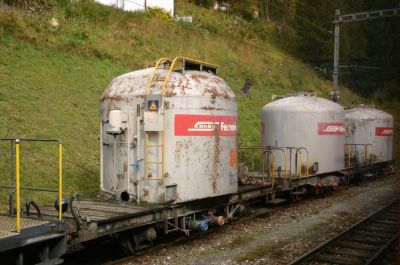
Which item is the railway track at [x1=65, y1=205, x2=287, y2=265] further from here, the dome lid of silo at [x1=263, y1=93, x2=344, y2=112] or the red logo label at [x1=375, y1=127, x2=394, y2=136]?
the red logo label at [x1=375, y1=127, x2=394, y2=136]

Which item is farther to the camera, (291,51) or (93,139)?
(291,51)

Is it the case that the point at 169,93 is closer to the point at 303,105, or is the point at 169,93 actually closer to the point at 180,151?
the point at 180,151

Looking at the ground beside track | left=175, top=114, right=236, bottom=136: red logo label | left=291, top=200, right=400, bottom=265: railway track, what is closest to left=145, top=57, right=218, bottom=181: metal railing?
left=175, top=114, right=236, bottom=136: red logo label

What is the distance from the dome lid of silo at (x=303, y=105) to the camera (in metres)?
16.1

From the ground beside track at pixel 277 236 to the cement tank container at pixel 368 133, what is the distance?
250 inches

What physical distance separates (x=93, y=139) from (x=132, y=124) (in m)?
6.59

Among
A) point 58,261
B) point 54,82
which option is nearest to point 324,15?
point 54,82

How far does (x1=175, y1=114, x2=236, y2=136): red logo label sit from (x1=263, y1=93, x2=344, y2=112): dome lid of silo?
6071mm

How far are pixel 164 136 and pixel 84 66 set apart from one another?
1184cm

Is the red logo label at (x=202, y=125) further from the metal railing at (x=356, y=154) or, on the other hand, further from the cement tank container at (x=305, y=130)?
the metal railing at (x=356, y=154)

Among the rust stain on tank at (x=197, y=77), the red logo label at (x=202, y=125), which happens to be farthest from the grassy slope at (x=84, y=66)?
the rust stain on tank at (x=197, y=77)

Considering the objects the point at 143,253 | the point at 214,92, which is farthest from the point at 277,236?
the point at 214,92

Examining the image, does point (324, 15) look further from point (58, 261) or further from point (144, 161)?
point (58, 261)

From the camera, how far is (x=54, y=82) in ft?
58.6
